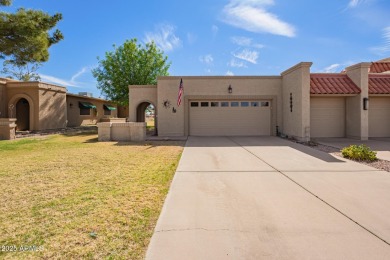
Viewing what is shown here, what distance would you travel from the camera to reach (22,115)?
851 inches

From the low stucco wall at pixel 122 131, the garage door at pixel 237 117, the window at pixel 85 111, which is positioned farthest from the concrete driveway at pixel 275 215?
the window at pixel 85 111

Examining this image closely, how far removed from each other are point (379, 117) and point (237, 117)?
921 cm

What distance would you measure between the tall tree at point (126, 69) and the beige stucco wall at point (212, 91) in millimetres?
10761

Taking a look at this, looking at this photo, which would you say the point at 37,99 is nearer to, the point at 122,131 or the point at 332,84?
the point at 122,131

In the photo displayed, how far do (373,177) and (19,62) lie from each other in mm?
18395

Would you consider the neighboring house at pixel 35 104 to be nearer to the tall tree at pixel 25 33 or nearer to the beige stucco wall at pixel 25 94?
the beige stucco wall at pixel 25 94

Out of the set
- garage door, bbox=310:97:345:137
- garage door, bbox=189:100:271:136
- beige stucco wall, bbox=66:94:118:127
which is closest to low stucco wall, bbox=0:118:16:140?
beige stucco wall, bbox=66:94:118:127

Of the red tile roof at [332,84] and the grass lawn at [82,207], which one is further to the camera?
the red tile roof at [332,84]

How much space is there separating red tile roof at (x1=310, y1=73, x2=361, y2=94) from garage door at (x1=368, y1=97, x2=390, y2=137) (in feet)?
7.80

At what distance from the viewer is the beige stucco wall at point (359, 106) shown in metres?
13.2

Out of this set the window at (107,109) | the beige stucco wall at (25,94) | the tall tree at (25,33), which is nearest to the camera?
the tall tree at (25,33)

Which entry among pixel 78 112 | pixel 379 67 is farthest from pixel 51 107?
pixel 379 67

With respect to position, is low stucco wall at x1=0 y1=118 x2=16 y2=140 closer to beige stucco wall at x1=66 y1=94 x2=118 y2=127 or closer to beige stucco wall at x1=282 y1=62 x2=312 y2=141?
beige stucco wall at x1=66 y1=94 x2=118 y2=127

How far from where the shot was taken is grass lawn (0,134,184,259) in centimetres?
287
